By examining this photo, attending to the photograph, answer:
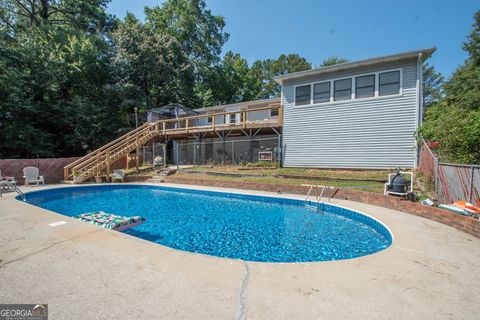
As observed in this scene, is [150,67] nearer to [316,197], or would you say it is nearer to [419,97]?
[316,197]

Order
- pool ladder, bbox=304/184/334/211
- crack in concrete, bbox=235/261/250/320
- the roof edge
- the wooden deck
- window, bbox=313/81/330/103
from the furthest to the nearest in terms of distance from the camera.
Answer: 1. the wooden deck
2. window, bbox=313/81/330/103
3. the roof edge
4. pool ladder, bbox=304/184/334/211
5. crack in concrete, bbox=235/261/250/320

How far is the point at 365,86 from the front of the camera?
10.7m

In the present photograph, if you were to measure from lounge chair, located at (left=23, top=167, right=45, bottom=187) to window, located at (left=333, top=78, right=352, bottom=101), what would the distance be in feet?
52.1

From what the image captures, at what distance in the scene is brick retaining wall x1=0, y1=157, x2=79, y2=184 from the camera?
1219 centimetres

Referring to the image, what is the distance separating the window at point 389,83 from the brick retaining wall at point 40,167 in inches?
700

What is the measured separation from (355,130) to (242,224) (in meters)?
7.74

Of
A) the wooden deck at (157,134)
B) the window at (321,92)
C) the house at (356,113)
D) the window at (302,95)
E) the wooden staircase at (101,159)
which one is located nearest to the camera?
the house at (356,113)

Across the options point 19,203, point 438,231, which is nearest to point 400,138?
point 438,231

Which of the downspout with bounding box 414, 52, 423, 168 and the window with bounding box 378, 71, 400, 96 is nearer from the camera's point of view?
the downspout with bounding box 414, 52, 423, 168

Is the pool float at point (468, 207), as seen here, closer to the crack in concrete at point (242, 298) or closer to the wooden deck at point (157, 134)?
Answer: the crack in concrete at point (242, 298)

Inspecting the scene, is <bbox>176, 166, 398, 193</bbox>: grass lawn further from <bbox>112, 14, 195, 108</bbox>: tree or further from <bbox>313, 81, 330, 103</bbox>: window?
<bbox>112, 14, 195, 108</bbox>: tree

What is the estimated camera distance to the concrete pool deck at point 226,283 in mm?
2178

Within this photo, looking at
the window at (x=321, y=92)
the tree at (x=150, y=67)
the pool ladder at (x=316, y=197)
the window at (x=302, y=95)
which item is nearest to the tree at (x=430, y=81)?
the window at (x=321, y=92)

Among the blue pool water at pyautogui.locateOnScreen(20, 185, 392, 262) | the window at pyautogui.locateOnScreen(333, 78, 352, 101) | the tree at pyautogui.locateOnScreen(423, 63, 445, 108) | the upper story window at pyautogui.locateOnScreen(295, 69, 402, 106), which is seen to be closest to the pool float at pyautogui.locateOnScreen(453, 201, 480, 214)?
the blue pool water at pyautogui.locateOnScreen(20, 185, 392, 262)
